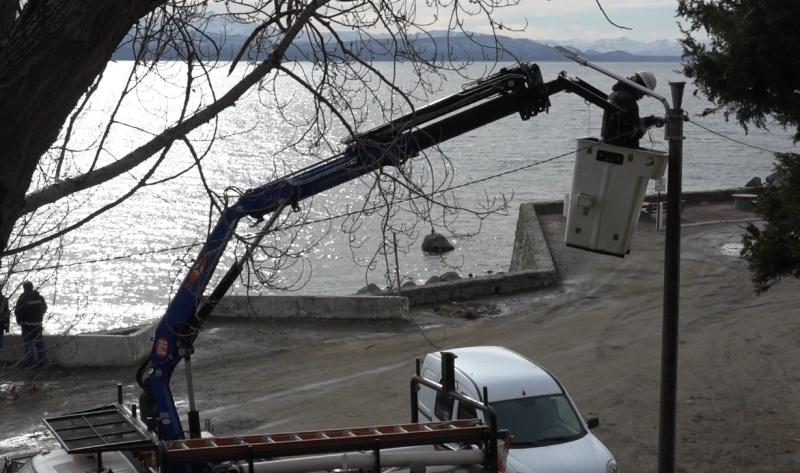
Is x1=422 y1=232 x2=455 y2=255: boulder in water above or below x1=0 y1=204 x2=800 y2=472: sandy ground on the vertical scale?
below

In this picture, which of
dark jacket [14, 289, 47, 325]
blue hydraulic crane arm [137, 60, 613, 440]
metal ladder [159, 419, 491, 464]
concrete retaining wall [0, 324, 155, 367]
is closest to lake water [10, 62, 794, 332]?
blue hydraulic crane arm [137, 60, 613, 440]

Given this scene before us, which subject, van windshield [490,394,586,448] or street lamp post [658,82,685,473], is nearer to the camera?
van windshield [490,394,586,448]

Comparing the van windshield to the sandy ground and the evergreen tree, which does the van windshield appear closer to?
the sandy ground

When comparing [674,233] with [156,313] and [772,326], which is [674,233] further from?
[156,313]

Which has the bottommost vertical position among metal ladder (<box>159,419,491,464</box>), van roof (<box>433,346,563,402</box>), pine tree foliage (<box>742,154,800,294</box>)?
van roof (<box>433,346,563,402</box>)

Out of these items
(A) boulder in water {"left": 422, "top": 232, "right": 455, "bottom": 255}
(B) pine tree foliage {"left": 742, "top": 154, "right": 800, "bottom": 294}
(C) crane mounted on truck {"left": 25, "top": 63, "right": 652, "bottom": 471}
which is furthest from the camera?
(A) boulder in water {"left": 422, "top": 232, "right": 455, "bottom": 255}

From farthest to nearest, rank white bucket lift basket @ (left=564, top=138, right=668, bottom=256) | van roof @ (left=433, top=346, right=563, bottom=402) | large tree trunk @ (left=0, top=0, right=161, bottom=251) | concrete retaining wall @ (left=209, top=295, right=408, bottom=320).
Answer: concrete retaining wall @ (left=209, top=295, right=408, bottom=320) < van roof @ (left=433, top=346, right=563, bottom=402) < white bucket lift basket @ (left=564, top=138, right=668, bottom=256) < large tree trunk @ (left=0, top=0, right=161, bottom=251)

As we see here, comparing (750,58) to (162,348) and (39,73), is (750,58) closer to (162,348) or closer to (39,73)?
(162,348)

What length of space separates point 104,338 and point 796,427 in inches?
425

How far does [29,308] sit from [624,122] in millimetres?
9966

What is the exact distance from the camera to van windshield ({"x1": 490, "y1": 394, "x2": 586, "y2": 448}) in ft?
36.3

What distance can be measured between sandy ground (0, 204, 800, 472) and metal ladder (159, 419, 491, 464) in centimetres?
561

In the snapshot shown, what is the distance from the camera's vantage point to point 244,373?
17.0m

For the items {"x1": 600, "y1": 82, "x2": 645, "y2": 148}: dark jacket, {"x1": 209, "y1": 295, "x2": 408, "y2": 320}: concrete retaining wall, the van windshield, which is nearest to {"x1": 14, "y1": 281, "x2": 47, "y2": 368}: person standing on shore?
{"x1": 209, "y1": 295, "x2": 408, "y2": 320}: concrete retaining wall
